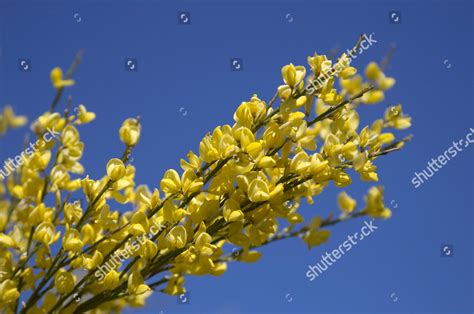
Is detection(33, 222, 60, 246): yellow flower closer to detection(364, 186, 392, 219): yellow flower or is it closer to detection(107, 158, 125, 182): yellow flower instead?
detection(107, 158, 125, 182): yellow flower

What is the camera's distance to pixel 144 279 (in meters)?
0.82

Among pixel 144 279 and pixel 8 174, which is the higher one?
pixel 8 174

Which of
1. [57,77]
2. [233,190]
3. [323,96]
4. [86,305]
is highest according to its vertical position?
[57,77]

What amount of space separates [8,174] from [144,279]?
0.34 meters

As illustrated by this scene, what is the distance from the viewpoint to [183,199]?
31.4 inches

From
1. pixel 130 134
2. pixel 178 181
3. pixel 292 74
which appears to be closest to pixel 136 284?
pixel 178 181

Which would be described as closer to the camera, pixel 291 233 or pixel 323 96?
pixel 323 96

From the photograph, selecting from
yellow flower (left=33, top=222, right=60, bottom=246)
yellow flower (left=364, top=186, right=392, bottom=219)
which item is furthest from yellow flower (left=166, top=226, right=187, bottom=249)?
yellow flower (left=364, top=186, right=392, bottom=219)

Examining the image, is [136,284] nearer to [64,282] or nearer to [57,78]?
[64,282]

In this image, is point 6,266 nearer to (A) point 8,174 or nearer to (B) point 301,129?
(A) point 8,174

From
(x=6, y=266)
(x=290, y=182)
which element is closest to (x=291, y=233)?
(x=290, y=182)

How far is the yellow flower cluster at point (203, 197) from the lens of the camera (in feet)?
2.51
